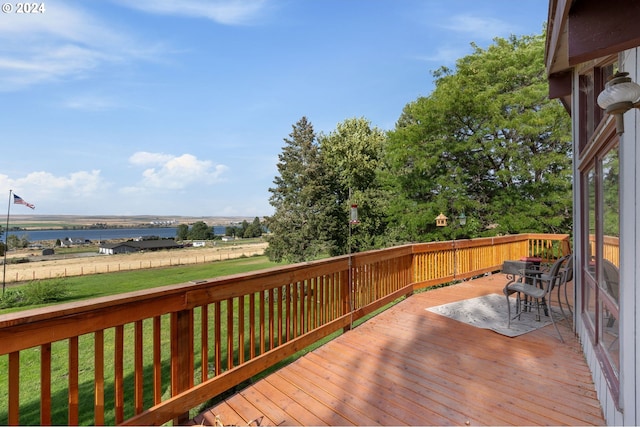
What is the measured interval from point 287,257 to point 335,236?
315 centimetres

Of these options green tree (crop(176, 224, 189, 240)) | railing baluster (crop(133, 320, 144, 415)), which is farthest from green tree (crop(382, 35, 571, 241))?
green tree (crop(176, 224, 189, 240))

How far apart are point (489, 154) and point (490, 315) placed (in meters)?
7.41

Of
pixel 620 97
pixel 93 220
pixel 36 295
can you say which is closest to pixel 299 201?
pixel 36 295

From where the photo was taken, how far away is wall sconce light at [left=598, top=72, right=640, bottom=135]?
1157mm

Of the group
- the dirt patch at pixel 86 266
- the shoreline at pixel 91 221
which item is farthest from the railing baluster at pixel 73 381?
the shoreline at pixel 91 221

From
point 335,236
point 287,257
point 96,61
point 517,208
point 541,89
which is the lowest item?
point 287,257

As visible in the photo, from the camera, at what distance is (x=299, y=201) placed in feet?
60.3

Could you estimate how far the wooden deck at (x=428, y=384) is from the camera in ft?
6.92

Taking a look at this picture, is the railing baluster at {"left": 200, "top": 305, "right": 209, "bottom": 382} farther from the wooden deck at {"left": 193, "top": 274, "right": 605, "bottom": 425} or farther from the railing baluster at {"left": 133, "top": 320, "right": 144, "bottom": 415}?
the railing baluster at {"left": 133, "top": 320, "right": 144, "bottom": 415}

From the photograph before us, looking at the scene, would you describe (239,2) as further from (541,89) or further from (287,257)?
(287,257)

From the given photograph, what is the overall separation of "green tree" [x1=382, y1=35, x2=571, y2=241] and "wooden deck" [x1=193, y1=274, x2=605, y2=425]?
22.1 feet

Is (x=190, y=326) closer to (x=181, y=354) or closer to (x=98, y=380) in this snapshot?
(x=181, y=354)

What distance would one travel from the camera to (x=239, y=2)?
6117 mm

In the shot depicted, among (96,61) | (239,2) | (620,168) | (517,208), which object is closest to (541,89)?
(517,208)
